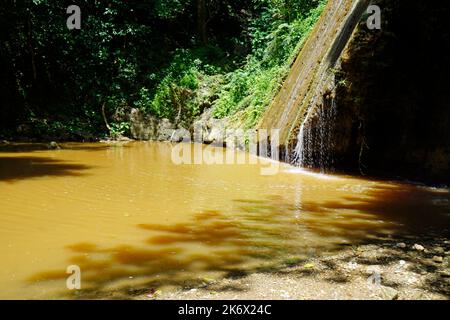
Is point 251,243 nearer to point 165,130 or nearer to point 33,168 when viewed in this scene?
point 33,168

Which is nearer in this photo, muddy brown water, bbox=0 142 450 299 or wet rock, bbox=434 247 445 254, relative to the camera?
muddy brown water, bbox=0 142 450 299

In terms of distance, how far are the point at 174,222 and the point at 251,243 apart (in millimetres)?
1121

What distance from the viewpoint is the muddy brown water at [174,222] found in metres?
3.35

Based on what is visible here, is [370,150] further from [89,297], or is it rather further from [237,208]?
[89,297]

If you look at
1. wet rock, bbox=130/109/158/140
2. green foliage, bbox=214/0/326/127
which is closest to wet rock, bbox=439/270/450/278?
green foliage, bbox=214/0/326/127

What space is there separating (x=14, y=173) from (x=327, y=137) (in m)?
6.41

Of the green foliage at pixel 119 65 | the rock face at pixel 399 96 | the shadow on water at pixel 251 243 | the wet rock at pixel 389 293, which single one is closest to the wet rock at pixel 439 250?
the shadow on water at pixel 251 243

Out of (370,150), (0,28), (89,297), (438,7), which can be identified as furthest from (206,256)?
(0,28)

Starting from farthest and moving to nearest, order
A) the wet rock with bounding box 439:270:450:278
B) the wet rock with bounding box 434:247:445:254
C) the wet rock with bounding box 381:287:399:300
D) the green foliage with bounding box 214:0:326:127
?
the green foliage with bounding box 214:0:326:127, the wet rock with bounding box 434:247:445:254, the wet rock with bounding box 439:270:450:278, the wet rock with bounding box 381:287:399:300

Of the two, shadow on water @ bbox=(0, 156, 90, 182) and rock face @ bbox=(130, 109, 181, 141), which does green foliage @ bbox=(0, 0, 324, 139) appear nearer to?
rock face @ bbox=(130, 109, 181, 141)

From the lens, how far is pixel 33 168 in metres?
8.55

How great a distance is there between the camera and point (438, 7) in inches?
324

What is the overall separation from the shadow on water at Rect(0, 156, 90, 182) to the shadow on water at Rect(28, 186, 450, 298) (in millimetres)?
3978

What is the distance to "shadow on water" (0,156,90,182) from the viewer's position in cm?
766
